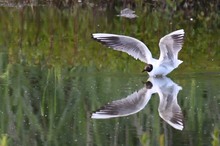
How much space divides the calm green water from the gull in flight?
0.13 meters

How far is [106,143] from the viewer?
580cm

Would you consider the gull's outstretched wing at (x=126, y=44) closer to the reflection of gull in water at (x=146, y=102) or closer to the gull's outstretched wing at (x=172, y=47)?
the gull's outstretched wing at (x=172, y=47)

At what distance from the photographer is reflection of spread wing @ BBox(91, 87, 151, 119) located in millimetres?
6800

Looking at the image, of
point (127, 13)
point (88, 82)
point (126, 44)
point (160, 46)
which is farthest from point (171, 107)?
point (127, 13)

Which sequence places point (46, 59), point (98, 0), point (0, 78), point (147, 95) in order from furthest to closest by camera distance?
point (98, 0)
point (46, 59)
point (0, 78)
point (147, 95)

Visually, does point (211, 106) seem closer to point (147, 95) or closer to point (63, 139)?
point (147, 95)

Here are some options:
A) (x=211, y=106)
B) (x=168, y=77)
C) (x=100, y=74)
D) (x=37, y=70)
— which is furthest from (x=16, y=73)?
(x=211, y=106)

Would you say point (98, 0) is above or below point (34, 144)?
below

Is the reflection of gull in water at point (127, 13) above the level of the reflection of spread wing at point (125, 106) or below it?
below

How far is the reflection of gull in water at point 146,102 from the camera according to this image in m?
6.72

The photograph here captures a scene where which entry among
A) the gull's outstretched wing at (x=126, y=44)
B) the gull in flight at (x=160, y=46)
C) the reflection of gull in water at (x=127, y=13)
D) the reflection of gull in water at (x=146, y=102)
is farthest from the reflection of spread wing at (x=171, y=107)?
the reflection of gull in water at (x=127, y=13)

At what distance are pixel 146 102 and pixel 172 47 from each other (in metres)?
1.40

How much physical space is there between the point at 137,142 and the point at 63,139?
0.53 m

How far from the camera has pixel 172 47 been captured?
Answer: 8.63m
